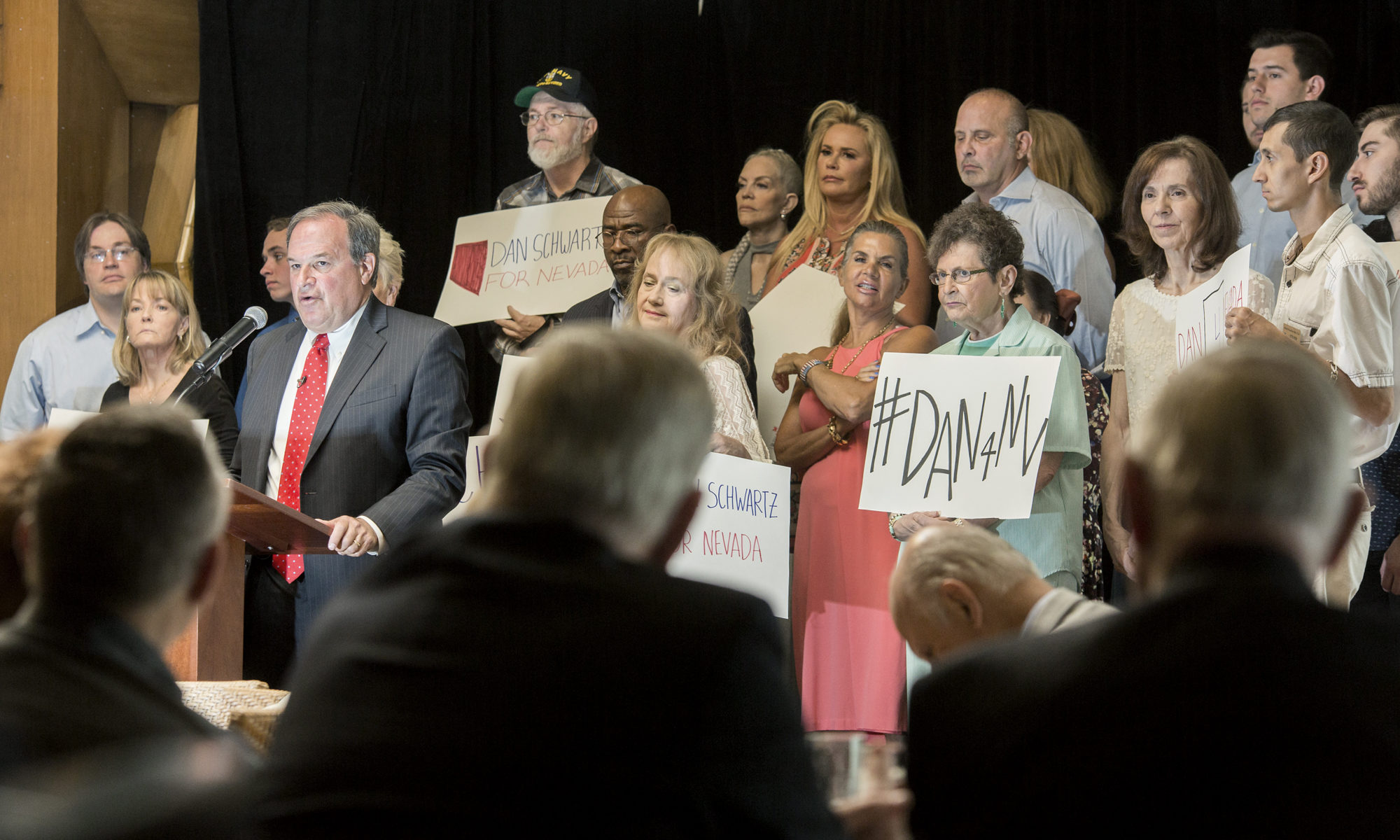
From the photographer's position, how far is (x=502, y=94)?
246 inches

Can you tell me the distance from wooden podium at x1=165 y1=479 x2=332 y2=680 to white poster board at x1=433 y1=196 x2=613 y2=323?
186 centimetres

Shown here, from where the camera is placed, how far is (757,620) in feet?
4.08

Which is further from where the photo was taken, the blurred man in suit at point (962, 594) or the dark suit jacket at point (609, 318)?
the dark suit jacket at point (609, 318)

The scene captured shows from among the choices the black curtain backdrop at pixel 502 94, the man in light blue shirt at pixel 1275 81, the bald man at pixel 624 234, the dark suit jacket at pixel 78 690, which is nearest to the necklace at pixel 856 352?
the bald man at pixel 624 234

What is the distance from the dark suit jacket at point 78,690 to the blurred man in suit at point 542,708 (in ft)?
0.40

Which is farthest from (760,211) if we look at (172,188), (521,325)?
(172,188)

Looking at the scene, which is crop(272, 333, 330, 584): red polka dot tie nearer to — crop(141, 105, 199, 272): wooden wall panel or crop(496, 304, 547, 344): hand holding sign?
crop(496, 304, 547, 344): hand holding sign

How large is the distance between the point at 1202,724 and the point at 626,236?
3.86 metres

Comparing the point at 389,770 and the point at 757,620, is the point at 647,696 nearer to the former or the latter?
the point at 757,620

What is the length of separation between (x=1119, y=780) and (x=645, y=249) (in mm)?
3283

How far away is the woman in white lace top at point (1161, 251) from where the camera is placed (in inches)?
150

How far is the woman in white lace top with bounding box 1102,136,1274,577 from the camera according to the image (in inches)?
150

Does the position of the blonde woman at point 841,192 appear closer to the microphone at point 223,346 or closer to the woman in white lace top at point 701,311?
the woman in white lace top at point 701,311

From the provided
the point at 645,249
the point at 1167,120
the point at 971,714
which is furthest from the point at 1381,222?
the point at 971,714
